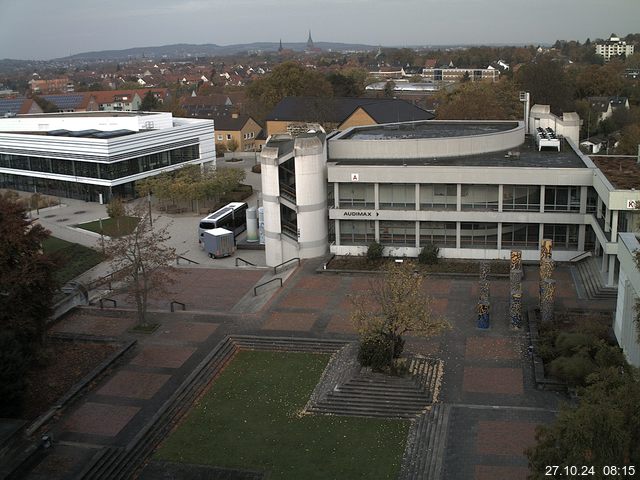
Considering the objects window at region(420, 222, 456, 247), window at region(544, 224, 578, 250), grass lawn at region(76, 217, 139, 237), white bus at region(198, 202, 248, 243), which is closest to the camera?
window at region(544, 224, 578, 250)

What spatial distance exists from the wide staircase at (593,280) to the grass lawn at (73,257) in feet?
86.7

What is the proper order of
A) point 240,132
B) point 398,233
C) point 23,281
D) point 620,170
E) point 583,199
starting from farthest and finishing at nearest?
point 240,132 → point 398,233 → point 620,170 → point 583,199 → point 23,281

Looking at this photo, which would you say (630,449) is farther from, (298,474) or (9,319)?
Answer: (9,319)

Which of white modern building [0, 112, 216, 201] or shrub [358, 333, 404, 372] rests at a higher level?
white modern building [0, 112, 216, 201]

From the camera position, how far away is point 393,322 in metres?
24.3

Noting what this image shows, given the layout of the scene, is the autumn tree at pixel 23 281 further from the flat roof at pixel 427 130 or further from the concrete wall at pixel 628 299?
→ the flat roof at pixel 427 130

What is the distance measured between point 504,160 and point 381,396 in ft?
68.2

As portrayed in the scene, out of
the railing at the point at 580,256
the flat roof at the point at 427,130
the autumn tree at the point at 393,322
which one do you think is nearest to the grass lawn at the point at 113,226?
the flat roof at the point at 427,130

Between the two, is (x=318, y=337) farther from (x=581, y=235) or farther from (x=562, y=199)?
(x=581, y=235)

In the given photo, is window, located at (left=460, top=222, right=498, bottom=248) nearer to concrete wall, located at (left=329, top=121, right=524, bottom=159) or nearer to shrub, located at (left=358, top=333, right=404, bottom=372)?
concrete wall, located at (left=329, top=121, right=524, bottom=159)

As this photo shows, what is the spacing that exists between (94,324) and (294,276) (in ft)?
33.5

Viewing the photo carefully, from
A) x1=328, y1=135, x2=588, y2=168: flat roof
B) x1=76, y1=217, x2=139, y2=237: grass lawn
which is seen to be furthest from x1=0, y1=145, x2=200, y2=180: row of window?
x1=328, y1=135, x2=588, y2=168: flat roof

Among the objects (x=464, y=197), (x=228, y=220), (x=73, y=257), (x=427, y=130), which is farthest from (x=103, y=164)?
(x=464, y=197)

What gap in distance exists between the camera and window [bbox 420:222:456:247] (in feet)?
125
